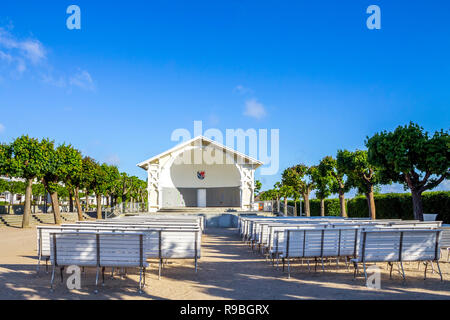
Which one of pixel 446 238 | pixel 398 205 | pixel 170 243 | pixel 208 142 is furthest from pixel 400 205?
pixel 170 243

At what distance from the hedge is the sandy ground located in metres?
14.1

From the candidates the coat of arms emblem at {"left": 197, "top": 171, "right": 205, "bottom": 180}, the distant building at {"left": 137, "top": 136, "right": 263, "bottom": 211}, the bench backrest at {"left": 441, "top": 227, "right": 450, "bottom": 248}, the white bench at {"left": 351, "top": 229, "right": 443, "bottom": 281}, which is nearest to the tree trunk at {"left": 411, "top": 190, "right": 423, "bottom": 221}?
the bench backrest at {"left": 441, "top": 227, "right": 450, "bottom": 248}

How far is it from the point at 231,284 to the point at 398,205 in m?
21.1

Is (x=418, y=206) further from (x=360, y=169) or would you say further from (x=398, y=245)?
(x=398, y=245)

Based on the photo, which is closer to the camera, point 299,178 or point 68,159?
point 68,159

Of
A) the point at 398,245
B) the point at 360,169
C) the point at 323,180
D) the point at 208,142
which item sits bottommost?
the point at 398,245

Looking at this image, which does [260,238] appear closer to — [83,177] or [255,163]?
[255,163]

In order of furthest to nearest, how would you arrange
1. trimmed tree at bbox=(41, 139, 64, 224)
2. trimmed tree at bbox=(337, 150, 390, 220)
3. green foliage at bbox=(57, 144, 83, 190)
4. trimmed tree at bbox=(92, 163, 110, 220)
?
trimmed tree at bbox=(92, 163, 110, 220), green foliage at bbox=(57, 144, 83, 190), trimmed tree at bbox=(41, 139, 64, 224), trimmed tree at bbox=(337, 150, 390, 220)

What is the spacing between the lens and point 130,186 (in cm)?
4862

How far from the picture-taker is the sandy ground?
5305 millimetres

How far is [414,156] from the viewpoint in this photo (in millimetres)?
14688

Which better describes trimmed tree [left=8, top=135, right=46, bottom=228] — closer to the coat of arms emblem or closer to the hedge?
the coat of arms emblem

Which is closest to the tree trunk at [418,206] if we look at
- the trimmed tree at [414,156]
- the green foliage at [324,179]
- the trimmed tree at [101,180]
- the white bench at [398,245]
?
the trimmed tree at [414,156]

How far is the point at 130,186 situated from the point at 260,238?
1626 inches
